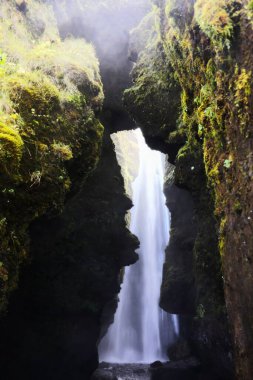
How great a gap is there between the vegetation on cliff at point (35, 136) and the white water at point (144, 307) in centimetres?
2324

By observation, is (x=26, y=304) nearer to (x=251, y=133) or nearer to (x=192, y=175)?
(x=192, y=175)

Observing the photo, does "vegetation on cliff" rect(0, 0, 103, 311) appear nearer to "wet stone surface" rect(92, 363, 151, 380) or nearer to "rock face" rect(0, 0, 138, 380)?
"rock face" rect(0, 0, 138, 380)

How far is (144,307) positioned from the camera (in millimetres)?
31406

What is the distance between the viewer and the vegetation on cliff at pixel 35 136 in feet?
18.7

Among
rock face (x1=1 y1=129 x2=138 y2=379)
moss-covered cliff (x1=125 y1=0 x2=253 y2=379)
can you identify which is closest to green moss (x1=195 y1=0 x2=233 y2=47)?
moss-covered cliff (x1=125 y1=0 x2=253 y2=379)

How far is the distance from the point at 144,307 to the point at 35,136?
27.9m

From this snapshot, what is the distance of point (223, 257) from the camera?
605cm

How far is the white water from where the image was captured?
29000 mm

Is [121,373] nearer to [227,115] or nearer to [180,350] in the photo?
[180,350]

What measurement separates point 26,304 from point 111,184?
23.3 feet

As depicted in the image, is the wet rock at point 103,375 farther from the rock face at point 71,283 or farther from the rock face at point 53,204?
A: the rock face at point 71,283

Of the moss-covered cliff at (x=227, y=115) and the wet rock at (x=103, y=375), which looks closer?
the moss-covered cliff at (x=227, y=115)

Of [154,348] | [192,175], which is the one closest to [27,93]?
[192,175]

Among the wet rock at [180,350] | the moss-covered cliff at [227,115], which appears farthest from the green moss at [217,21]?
the wet rock at [180,350]
